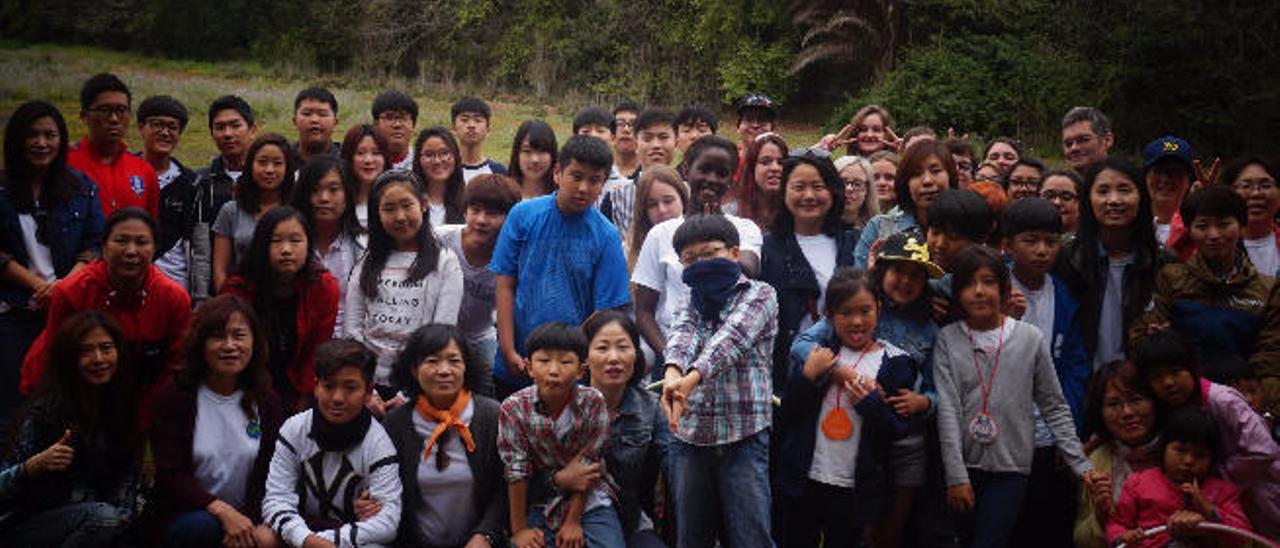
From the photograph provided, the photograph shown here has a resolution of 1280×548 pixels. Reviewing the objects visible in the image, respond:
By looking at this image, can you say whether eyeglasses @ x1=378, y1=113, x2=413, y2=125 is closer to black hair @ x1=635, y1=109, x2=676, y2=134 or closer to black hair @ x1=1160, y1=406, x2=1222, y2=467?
black hair @ x1=635, y1=109, x2=676, y2=134

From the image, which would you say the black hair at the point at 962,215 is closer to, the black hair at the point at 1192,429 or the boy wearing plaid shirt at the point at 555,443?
the black hair at the point at 1192,429

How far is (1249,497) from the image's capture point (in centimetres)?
371

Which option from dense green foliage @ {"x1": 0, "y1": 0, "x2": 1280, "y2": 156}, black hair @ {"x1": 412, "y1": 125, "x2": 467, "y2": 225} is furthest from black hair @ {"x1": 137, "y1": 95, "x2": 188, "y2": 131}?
dense green foliage @ {"x1": 0, "y1": 0, "x2": 1280, "y2": 156}

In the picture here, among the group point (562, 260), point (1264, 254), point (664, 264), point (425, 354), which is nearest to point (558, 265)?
point (562, 260)

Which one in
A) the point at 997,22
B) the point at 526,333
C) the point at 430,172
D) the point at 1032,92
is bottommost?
the point at 526,333

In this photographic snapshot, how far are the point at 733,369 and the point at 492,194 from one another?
5.38 ft

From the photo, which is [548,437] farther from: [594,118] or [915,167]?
[594,118]

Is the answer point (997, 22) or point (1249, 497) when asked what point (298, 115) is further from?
point (997, 22)

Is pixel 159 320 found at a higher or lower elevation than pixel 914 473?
higher

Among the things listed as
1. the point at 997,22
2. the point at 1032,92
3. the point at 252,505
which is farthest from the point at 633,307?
the point at 997,22

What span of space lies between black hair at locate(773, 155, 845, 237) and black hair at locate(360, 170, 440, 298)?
1559mm

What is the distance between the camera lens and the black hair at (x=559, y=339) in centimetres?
352

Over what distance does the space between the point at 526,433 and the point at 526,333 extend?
2.21 feet

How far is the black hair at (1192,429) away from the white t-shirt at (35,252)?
15.9 ft
